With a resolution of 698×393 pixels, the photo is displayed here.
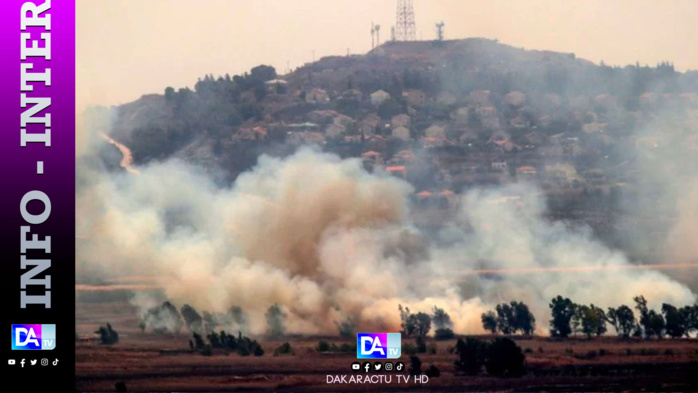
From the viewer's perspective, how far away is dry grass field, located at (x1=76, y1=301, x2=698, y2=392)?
49.9m

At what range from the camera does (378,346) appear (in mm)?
50562

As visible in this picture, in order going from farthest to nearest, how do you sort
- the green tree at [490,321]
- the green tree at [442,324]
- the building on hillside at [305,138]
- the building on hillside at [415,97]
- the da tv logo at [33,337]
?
the building on hillside at [415,97]
the building on hillside at [305,138]
the green tree at [490,321]
the green tree at [442,324]
the da tv logo at [33,337]

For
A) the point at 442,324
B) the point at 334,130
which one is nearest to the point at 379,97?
the point at 334,130

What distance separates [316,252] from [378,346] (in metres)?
4.34

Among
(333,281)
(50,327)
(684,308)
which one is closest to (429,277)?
(333,281)

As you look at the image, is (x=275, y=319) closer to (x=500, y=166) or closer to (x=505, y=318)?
(x=505, y=318)

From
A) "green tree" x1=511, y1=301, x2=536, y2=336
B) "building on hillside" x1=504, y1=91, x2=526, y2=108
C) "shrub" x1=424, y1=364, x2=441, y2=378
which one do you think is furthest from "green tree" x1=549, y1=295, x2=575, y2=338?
"building on hillside" x1=504, y1=91, x2=526, y2=108

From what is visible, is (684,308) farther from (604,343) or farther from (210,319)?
(210,319)

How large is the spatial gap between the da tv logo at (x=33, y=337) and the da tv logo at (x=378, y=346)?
7700 mm

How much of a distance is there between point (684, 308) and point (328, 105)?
15847 mm

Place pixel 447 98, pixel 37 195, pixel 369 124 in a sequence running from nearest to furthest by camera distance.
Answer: pixel 37 195 → pixel 369 124 → pixel 447 98

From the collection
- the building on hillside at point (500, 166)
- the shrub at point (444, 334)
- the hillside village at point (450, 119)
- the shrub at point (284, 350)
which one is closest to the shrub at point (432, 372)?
the shrub at point (444, 334)

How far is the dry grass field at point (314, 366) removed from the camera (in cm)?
4988

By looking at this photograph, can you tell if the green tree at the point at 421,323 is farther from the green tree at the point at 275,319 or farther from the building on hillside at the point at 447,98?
the building on hillside at the point at 447,98
